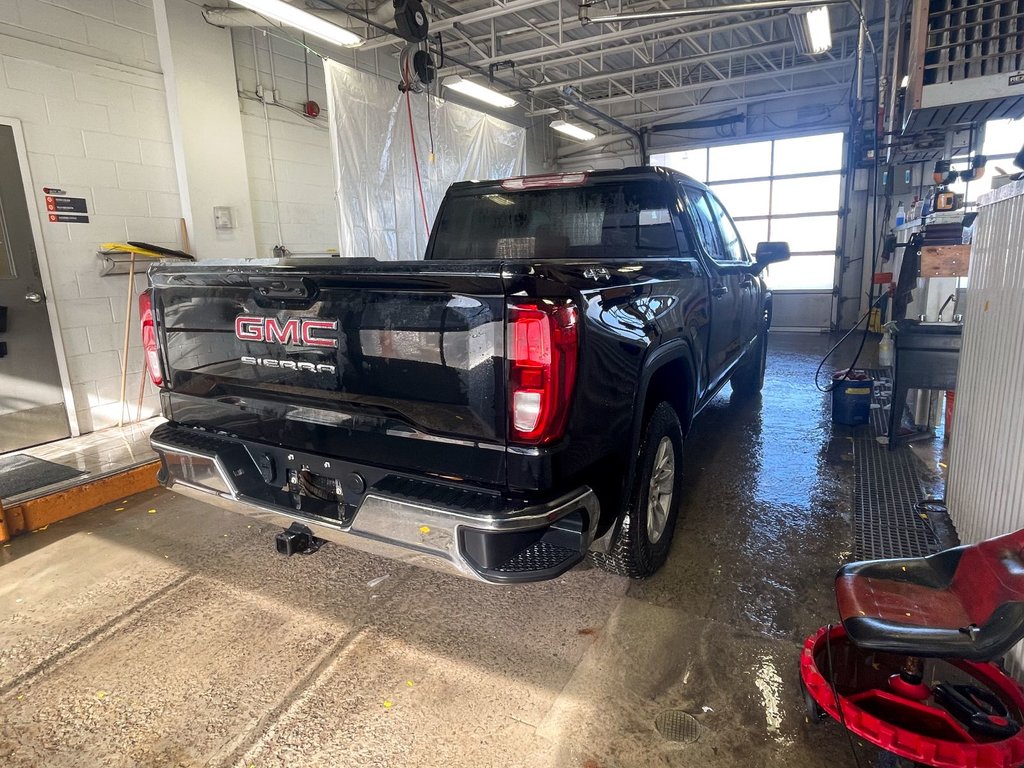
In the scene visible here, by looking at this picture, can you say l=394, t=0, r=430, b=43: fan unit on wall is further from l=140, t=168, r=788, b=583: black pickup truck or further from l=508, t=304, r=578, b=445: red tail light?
l=508, t=304, r=578, b=445: red tail light

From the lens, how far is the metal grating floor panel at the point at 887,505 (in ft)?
9.24

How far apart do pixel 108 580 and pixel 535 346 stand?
242 cm

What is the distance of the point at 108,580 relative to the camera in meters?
2.72

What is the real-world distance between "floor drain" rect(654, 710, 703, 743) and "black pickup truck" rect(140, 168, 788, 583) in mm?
544

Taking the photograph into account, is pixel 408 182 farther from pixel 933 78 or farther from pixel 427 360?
pixel 427 360

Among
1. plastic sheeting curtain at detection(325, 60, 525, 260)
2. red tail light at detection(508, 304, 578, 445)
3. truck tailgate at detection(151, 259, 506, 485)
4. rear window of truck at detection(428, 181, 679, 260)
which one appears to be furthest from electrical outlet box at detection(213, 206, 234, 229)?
red tail light at detection(508, 304, 578, 445)

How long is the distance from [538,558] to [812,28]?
21.5 feet

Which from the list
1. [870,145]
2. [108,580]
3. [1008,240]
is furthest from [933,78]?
[870,145]

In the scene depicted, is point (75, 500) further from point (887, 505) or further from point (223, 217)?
point (887, 505)

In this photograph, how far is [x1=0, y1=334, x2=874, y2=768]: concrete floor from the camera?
1.76m

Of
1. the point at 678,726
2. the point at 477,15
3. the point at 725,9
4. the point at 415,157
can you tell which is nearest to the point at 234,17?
the point at 415,157

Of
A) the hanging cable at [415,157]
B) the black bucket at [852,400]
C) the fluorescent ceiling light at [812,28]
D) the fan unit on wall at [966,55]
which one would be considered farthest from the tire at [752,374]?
the hanging cable at [415,157]

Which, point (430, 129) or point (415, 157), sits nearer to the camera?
point (415, 157)

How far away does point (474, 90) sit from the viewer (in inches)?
285
